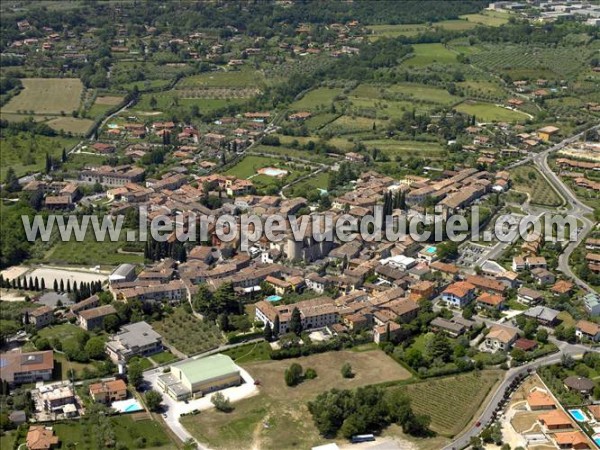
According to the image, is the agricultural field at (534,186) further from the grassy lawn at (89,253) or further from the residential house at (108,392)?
the residential house at (108,392)

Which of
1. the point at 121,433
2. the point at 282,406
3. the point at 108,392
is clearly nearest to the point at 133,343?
the point at 108,392

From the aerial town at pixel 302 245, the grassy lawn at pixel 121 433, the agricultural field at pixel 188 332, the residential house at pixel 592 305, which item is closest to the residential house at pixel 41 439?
the aerial town at pixel 302 245

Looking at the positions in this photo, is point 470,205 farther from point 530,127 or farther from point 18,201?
point 18,201

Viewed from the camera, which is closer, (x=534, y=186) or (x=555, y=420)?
(x=555, y=420)

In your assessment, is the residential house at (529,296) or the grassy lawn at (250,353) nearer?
the grassy lawn at (250,353)

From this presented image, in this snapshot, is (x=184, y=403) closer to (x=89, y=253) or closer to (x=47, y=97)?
(x=89, y=253)

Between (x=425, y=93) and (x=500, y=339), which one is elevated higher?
(x=425, y=93)

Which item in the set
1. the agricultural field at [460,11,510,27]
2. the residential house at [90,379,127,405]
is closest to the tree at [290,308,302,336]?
the residential house at [90,379,127,405]
